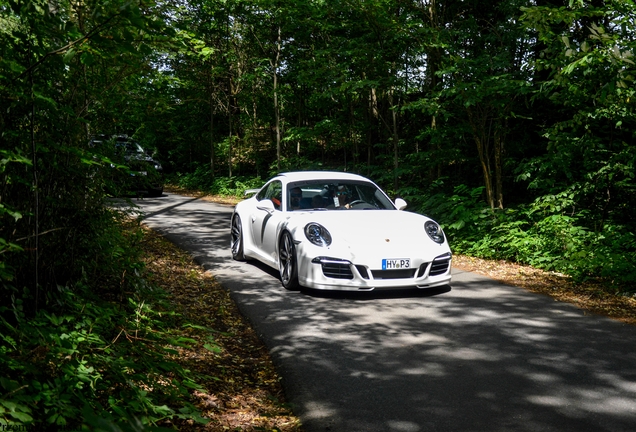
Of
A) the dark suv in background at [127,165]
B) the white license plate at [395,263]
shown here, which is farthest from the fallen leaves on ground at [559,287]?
the dark suv in background at [127,165]

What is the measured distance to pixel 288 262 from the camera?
7926 mm

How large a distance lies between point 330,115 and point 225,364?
748 inches

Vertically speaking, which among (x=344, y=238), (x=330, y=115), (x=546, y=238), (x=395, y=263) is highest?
(x=330, y=115)

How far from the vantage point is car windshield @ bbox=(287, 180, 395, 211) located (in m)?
8.95

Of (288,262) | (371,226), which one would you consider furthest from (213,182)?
(371,226)

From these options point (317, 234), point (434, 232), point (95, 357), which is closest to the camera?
point (95, 357)

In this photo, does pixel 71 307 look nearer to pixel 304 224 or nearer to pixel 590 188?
pixel 304 224

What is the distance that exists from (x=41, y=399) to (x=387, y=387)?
2.52 m

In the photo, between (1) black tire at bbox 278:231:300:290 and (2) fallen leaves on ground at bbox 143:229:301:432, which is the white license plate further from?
(2) fallen leaves on ground at bbox 143:229:301:432

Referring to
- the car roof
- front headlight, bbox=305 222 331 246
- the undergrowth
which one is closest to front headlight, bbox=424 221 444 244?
front headlight, bbox=305 222 331 246

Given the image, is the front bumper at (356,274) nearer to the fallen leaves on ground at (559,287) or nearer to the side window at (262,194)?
the fallen leaves on ground at (559,287)

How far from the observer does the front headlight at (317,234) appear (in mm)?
7504

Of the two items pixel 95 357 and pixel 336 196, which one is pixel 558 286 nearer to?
pixel 336 196

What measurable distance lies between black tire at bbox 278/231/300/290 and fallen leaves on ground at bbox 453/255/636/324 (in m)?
3.22
